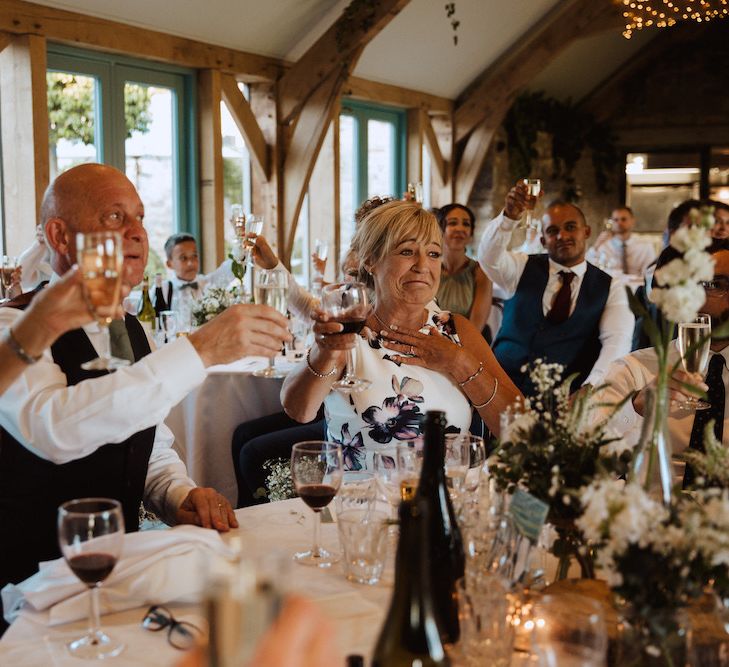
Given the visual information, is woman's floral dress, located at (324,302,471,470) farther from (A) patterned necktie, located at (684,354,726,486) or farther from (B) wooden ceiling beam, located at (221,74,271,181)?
(B) wooden ceiling beam, located at (221,74,271,181)

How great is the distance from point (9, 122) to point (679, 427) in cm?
439

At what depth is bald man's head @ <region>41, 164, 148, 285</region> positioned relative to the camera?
1.93m

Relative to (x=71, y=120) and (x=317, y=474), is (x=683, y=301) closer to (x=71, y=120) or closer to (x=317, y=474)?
(x=317, y=474)

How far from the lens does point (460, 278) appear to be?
548cm

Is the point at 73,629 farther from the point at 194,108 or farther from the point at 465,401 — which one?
the point at 194,108

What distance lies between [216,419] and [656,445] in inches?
114

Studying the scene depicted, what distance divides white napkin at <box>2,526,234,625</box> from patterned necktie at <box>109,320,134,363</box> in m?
0.72

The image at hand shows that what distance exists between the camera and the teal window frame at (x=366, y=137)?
8627 mm

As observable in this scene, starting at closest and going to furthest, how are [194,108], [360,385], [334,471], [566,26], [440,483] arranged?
1. [440,483]
2. [334,471]
3. [360,385]
4. [194,108]
5. [566,26]

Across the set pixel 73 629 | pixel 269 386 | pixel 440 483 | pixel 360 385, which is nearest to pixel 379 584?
pixel 440 483

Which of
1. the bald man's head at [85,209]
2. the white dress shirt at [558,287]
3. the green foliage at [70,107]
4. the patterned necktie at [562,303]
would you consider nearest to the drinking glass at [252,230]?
the white dress shirt at [558,287]

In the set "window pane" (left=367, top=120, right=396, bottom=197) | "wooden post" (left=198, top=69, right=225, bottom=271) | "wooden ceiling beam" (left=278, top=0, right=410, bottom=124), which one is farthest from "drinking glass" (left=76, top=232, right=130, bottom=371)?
"window pane" (left=367, top=120, right=396, bottom=197)

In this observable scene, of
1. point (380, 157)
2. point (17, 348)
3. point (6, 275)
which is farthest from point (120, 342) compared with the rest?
point (380, 157)

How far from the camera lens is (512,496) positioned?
55.2 inches
